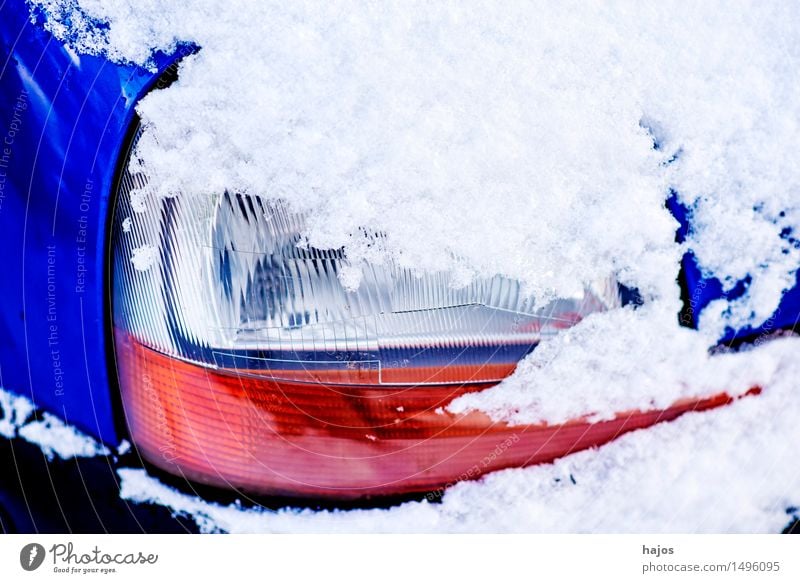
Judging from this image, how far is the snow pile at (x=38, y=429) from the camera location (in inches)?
20.4

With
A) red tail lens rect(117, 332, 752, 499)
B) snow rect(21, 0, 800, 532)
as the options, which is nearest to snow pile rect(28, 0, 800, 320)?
snow rect(21, 0, 800, 532)

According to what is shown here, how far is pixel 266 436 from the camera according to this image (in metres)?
0.51

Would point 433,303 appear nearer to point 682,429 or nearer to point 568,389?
point 568,389

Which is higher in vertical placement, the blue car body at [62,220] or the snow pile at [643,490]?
the blue car body at [62,220]

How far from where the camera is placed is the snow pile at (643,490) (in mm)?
518

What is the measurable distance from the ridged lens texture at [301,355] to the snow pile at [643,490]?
0.08 ft

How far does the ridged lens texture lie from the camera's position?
0.48 metres

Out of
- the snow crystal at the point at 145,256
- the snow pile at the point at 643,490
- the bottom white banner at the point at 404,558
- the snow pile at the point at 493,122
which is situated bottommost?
the bottom white banner at the point at 404,558

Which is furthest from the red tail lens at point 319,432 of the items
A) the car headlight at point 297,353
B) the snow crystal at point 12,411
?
the snow crystal at point 12,411

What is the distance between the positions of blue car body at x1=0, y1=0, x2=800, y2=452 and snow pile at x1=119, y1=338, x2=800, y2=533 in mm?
89

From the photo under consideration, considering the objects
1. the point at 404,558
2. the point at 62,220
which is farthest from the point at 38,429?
the point at 404,558

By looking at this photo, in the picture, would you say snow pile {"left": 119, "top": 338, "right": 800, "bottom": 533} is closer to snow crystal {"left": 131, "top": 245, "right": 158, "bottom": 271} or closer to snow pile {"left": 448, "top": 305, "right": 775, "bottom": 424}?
snow pile {"left": 448, "top": 305, "right": 775, "bottom": 424}

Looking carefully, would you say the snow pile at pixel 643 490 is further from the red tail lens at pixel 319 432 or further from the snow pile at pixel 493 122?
the snow pile at pixel 493 122

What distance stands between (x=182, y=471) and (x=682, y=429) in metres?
0.56
